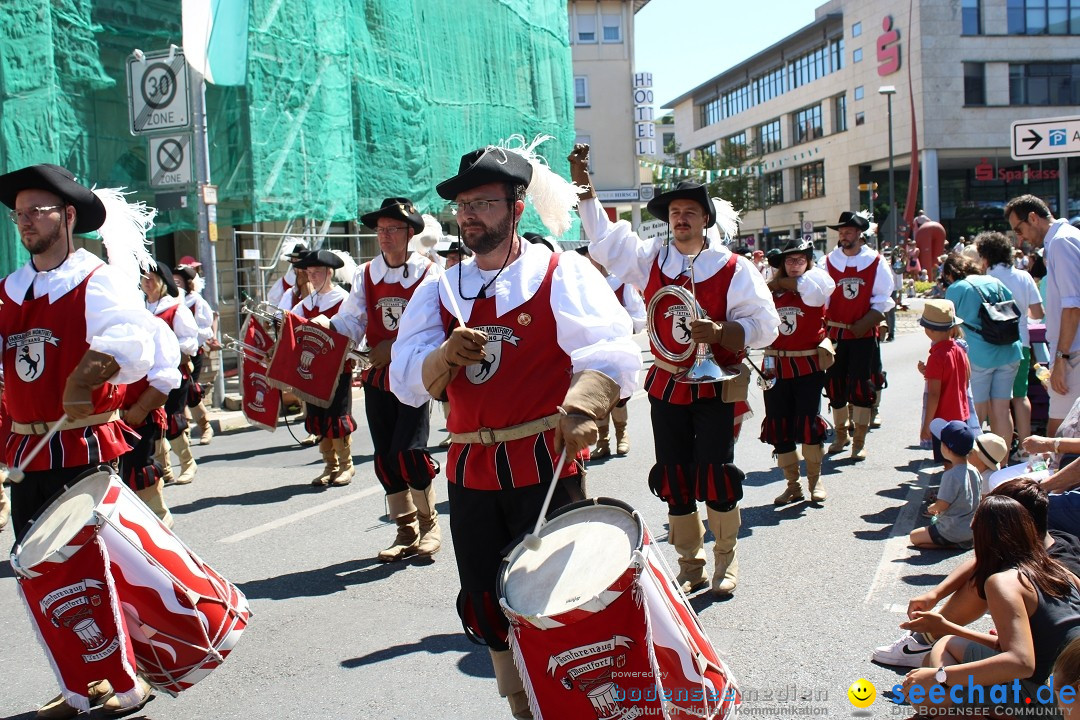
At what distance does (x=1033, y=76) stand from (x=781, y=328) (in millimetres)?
50776

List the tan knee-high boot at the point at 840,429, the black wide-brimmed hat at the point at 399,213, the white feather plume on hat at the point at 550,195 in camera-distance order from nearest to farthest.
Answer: the white feather plume on hat at the point at 550,195
the black wide-brimmed hat at the point at 399,213
the tan knee-high boot at the point at 840,429

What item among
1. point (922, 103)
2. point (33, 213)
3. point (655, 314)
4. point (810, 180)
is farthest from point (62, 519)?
point (810, 180)

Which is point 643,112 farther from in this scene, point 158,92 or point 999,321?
point 999,321

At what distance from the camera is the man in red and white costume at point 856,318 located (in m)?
9.09

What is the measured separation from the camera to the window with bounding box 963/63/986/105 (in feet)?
164

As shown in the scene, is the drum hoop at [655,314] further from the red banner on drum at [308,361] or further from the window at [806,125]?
the window at [806,125]

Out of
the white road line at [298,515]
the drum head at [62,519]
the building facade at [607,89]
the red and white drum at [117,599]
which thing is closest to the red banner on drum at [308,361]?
the white road line at [298,515]

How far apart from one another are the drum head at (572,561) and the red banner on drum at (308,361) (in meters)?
4.30

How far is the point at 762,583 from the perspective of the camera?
5676 mm

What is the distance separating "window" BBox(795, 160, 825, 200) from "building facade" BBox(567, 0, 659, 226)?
2068 cm

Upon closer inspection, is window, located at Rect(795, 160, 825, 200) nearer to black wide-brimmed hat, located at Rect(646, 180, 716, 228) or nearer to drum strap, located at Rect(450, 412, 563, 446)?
black wide-brimmed hat, located at Rect(646, 180, 716, 228)

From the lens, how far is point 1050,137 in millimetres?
9117

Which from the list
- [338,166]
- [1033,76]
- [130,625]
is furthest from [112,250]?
[1033,76]

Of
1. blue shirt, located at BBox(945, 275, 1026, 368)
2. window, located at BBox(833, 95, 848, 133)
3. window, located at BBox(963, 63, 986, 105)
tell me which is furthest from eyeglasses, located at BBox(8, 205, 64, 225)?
window, located at BBox(833, 95, 848, 133)
